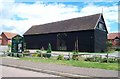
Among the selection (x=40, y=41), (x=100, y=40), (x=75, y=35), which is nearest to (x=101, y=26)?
(x=100, y=40)

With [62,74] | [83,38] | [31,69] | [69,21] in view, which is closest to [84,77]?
[62,74]

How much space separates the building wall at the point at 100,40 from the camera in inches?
1654

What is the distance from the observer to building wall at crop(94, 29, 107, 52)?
138ft

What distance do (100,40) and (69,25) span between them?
753 centimetres

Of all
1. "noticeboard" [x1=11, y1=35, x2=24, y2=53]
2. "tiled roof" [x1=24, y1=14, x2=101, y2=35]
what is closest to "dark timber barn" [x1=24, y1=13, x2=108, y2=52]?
"tiled roof" [x1=24, y1=14, x2=101, y2=35]

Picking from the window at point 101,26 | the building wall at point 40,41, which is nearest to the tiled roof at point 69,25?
the building wall at point 40,41

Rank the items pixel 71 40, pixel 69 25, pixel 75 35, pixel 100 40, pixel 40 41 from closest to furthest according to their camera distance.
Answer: pixel 75 35, pixel 100 40, pixel 71 40, pixel 69 25, pixel 40 41

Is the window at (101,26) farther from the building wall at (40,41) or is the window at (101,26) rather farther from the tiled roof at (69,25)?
the building wall at (40,41)

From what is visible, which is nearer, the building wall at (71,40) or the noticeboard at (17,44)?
the noticeboard at (17,44)

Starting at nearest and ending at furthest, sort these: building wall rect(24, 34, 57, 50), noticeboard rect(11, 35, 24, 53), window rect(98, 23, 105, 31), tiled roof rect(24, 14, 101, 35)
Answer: noticeboard rect(11, 35, 24, 53)
tiled roof rect(24, 14, 101, 35)
window rect(98, 23, 105, 31)
building wall rect(24, 34, 57, 50)

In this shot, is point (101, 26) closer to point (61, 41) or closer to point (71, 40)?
point (71, 40)

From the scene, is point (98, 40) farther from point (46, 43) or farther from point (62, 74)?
point (62, 74)

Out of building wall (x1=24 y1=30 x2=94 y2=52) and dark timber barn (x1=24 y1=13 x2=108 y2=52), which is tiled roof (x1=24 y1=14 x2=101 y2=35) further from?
building wall (x1=24 y1=30 x2=94 y2=52)

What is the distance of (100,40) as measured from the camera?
44.4 metres
